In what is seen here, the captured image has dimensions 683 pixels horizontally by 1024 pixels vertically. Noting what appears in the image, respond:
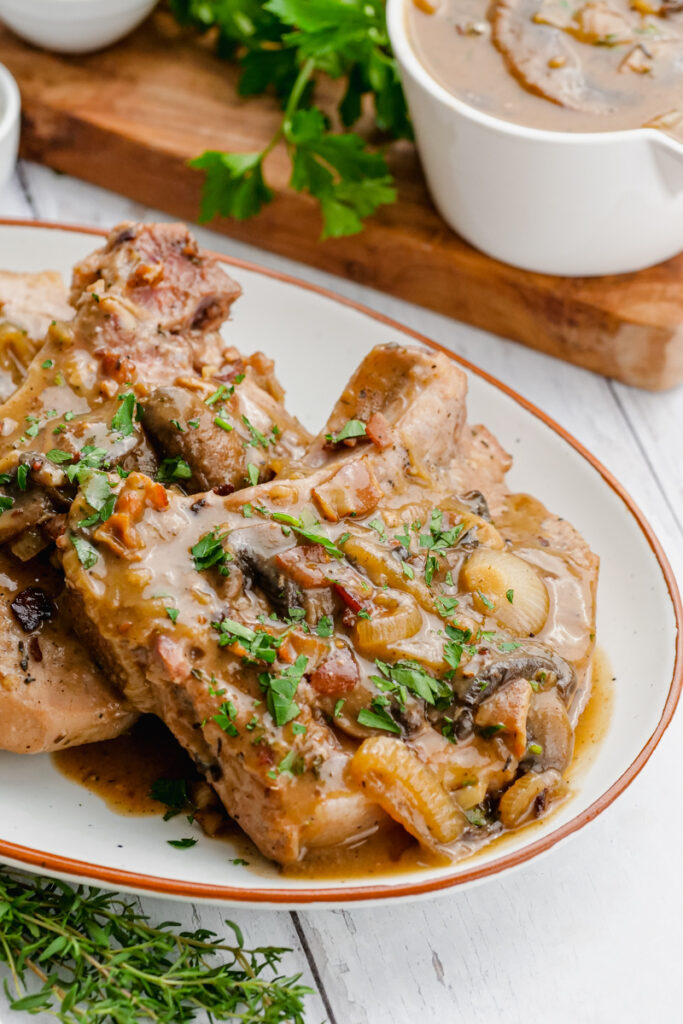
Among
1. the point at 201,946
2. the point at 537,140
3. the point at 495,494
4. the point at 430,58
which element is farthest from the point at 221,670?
the point at 430,58

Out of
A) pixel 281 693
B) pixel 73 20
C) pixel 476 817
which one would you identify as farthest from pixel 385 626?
pixel 73 20

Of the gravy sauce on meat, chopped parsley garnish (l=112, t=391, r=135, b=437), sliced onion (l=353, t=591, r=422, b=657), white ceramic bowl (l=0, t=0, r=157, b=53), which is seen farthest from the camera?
white ceramic bowl (l=0, t=0, r=157, b=53)

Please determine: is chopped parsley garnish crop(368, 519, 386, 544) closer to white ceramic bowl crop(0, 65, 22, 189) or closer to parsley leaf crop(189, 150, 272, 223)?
parsley leaf crop(189, 150, 272, 223)

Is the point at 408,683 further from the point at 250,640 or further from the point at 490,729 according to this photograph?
the point at 250,640

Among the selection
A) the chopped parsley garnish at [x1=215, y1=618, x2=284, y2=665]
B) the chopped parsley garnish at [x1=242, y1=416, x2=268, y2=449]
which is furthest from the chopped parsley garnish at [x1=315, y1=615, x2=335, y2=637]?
the chopped parsley garnish at [x1=242, y1=416, x2=268, y2=449]

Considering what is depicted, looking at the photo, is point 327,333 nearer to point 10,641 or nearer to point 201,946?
point 10,641
